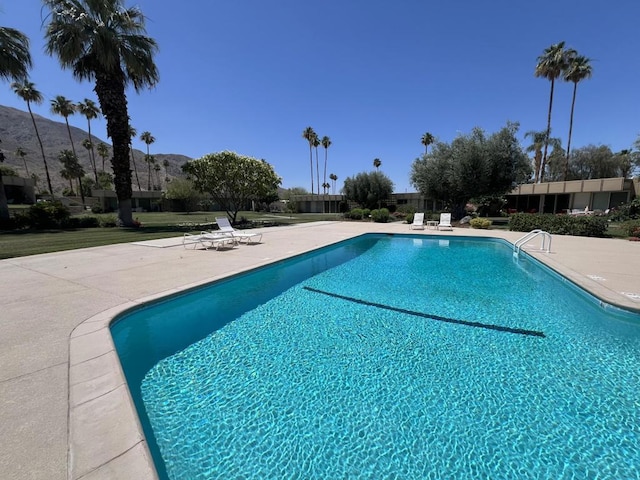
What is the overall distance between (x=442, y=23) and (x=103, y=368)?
17.8 meters

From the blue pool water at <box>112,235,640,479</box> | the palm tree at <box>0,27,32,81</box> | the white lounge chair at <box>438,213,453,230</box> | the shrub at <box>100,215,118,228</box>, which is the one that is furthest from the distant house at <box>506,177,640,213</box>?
the palm tree at <box>0,27,32,81</box>

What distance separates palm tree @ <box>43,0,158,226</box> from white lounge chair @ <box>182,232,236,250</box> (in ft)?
27.5

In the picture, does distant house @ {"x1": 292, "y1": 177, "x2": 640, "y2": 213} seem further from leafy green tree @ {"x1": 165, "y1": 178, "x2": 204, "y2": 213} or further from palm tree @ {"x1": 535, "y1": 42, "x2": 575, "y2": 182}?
leafy green tree @ {"x1": 165, "y1": 178, "x2": 204, "y2": 213}

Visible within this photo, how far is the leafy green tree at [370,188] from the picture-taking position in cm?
3616

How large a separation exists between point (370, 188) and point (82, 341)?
35.1 m

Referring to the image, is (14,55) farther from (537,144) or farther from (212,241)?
(537,144)

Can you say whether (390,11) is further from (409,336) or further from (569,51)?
(569,51)

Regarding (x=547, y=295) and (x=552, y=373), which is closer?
(x=552, y=373)

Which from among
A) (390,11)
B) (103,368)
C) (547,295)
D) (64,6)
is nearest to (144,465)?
(103,368)

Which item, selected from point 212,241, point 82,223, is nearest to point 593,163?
point 212,241

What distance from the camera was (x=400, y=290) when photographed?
658cm

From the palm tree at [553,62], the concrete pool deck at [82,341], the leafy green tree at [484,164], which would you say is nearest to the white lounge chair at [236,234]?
the concrete pool deck at [82,341]

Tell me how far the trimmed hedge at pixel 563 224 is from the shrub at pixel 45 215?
2541 centimetres

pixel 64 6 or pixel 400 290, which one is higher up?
pixel 64 6
